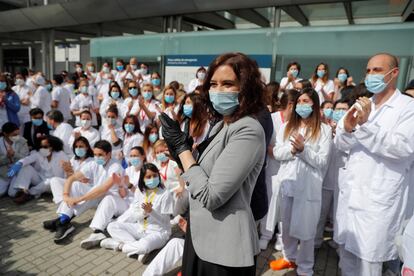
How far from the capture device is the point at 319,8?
7863 millimetres

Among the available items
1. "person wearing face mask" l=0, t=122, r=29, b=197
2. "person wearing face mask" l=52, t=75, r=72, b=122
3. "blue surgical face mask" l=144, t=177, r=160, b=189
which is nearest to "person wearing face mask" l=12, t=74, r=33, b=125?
"person wearing face mask" l=52, t=75, r=72, b=122

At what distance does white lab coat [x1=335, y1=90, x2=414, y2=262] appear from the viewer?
2.17 m

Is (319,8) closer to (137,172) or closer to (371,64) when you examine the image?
(371,64)

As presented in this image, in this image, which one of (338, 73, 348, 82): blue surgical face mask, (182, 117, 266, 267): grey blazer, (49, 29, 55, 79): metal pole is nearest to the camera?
(182, 117, 266, 267): grey blazer

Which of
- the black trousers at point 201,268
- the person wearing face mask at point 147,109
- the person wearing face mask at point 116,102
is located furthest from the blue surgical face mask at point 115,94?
the black trousers at point 201,268

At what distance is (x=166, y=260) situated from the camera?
2.80m

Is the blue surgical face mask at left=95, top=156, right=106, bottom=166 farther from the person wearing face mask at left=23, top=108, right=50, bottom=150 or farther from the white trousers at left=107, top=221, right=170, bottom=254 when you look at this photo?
the person wearing face mask at left=23, top=108, right=50, bottom=150

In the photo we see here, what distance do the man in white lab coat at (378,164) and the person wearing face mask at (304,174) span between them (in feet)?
1.05

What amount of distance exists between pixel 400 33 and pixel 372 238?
212 inches

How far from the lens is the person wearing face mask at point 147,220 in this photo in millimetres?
3320

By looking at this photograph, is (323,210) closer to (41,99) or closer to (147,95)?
(147,95)

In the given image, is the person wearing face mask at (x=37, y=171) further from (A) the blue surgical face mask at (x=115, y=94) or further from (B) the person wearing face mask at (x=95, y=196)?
(A) the blue surgical face mask at (x=115, y=94)

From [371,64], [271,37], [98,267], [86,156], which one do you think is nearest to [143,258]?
[98,267]

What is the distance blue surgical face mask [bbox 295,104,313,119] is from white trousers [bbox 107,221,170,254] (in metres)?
2.15
